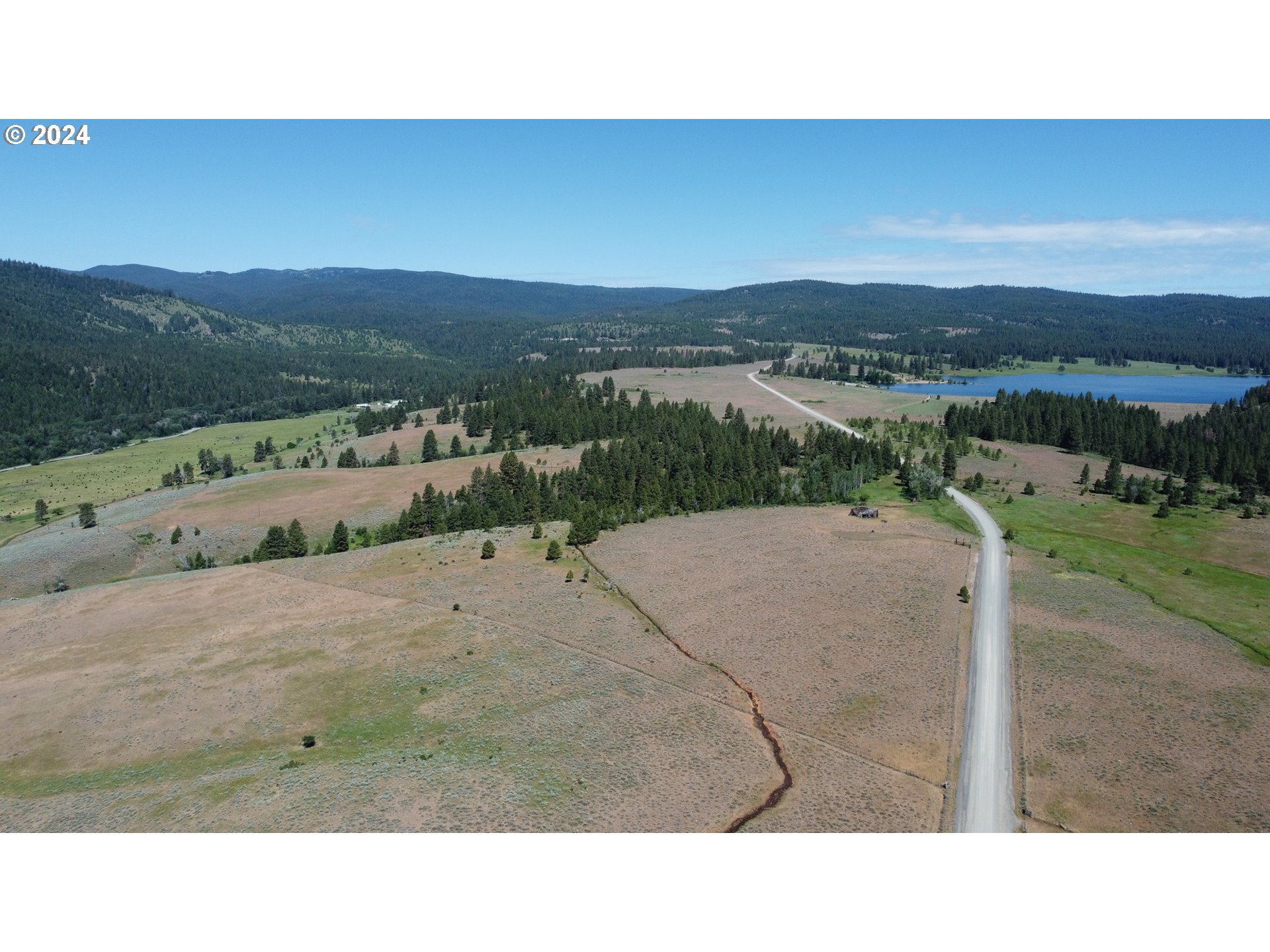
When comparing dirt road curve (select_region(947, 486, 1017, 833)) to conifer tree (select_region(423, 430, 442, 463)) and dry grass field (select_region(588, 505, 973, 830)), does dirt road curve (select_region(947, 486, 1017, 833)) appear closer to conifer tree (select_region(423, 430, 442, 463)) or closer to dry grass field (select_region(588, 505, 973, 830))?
dry grass field (select_region(588, 505, 973, 830))

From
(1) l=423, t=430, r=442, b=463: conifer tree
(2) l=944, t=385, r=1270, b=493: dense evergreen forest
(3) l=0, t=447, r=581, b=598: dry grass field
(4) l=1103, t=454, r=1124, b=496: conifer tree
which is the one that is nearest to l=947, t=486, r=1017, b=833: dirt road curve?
(4) l=1103, t=454, r=1124, b=496: conifer tree

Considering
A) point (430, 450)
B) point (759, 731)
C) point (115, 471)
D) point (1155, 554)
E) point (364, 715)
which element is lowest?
point (115, 471)

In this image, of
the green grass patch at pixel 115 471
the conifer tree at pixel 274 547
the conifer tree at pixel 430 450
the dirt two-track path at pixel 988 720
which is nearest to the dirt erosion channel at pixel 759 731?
the dirt two-track path at pixel 988 720

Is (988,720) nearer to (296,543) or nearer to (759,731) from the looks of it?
(759,731)

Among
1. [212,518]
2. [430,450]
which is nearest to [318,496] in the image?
[212,518]

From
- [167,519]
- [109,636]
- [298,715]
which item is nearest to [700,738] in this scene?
[298,715]

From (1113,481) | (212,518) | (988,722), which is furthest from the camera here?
(1113,481)

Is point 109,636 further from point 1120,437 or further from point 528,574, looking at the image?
point 1120,437
